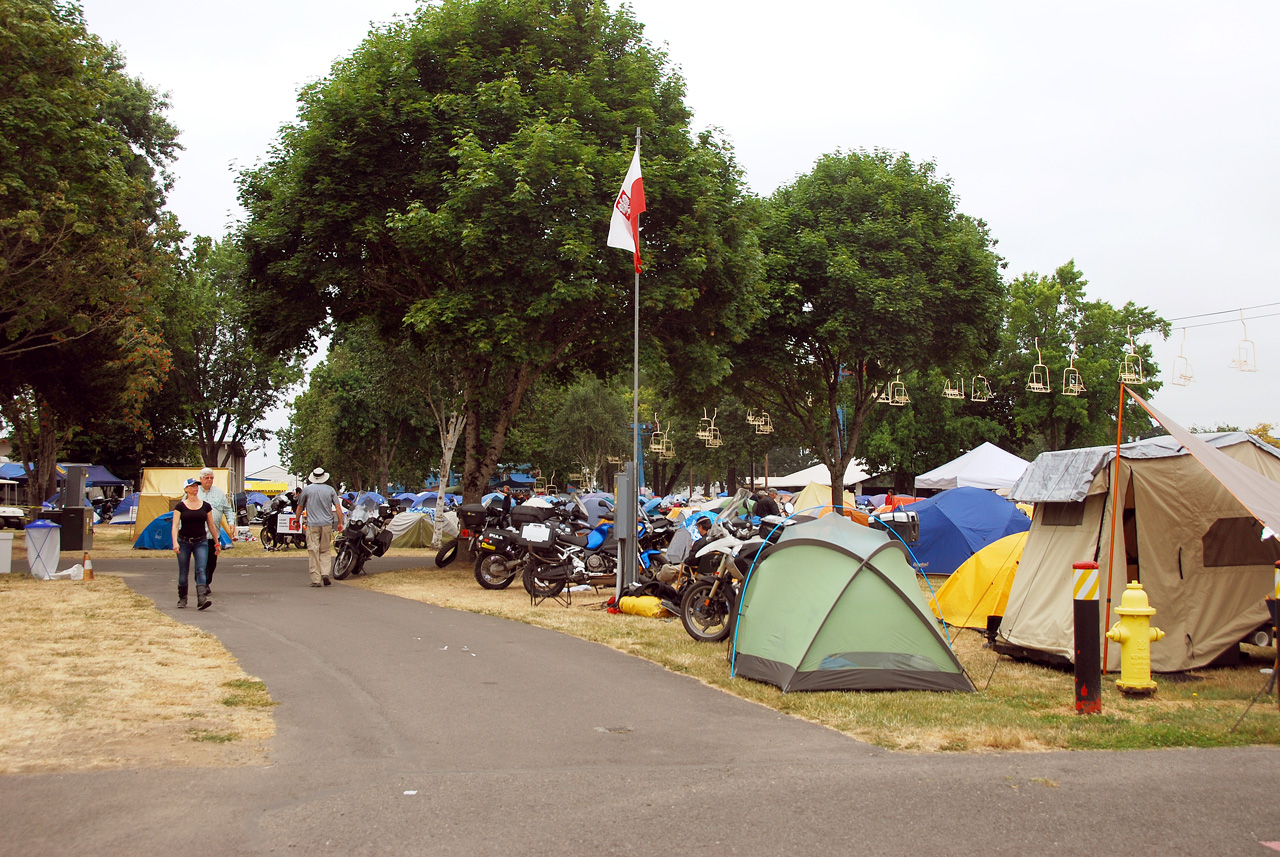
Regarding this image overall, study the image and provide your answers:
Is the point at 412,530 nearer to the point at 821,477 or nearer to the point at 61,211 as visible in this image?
the point at 61,211

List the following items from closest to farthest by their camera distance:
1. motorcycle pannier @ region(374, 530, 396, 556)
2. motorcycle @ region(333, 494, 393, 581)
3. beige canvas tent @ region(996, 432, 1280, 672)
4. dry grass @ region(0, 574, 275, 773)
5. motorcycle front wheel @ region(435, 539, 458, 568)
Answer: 1. dry grass @ region(0, 574, 275, 773)
2. beige canvas tent @ region(996, 432, 1280, 672)
3. motorcycle @ region(333, 494, 393, 581)
4. motorcycle pannier @ region(374, 530, 396, 556)
5. motorcycle front wheel @ region(435, 539, 458, 568)

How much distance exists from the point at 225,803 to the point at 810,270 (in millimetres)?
21021

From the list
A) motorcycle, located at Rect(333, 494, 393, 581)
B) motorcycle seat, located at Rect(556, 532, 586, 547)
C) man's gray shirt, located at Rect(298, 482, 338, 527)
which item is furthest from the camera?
motorcycle, located at Rect(333, 494, 393, 581)

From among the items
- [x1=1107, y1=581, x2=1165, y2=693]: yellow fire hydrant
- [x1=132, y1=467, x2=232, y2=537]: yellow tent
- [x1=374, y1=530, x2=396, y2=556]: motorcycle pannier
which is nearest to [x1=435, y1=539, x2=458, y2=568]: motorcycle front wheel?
[x1=374, y1=530, x2=396, y2=556]: motorcycle pannier

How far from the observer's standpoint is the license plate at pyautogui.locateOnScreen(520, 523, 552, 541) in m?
15.0

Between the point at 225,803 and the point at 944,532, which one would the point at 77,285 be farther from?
the point at 944,532

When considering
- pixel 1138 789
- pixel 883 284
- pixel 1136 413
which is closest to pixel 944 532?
pixel 883 284

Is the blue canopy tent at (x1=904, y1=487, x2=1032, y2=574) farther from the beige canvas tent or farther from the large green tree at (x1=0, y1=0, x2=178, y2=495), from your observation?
the large green tree at (x1=0, y1=0, x2=178, y2=495)

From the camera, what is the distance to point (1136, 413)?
44.2 metres

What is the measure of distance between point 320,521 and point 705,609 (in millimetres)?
7749

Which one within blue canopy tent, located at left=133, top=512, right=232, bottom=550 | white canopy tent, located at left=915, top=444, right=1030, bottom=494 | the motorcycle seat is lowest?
blue canopy tent, located at left=133, top=512, right=232, bottom=550

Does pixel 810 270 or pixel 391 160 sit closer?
pixel 391 160

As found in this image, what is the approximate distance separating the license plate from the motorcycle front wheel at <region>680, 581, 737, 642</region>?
4.51 m

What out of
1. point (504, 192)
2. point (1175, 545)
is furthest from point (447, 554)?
point (1175, 545)
